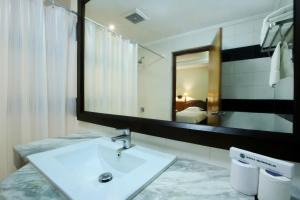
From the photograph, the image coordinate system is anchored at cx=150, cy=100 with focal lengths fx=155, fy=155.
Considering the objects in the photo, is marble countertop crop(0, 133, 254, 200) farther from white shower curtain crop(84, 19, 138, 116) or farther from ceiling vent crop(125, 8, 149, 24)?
ceiling vent crop(125, 8, 149, 24)

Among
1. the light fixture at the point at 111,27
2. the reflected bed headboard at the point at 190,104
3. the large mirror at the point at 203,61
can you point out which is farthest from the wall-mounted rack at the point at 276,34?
the light fixture at the point at 111,27

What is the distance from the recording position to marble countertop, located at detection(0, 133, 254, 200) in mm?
486

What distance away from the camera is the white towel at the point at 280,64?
1.83ft

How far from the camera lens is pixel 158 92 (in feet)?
3.19

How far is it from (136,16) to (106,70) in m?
0.53

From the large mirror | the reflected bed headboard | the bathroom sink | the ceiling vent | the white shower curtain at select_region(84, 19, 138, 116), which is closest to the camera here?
the bathroom sink

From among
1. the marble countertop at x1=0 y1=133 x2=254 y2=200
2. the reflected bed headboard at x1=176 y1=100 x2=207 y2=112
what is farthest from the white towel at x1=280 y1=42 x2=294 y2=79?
the marble countertop at x1=0 y1=133 x2=254 y2=200

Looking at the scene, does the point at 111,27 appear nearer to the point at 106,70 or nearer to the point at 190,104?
the point at 106,70

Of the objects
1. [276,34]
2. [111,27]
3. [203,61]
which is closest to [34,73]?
[111,27]

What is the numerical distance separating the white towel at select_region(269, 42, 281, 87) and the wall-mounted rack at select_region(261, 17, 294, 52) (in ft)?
0.07

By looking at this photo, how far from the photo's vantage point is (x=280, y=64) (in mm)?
578

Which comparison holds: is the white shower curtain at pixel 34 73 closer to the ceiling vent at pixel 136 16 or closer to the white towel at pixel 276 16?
the ceiling vent at pixel 136 16

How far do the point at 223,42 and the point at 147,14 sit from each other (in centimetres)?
53

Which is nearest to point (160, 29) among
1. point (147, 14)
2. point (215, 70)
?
point (147, 14)
